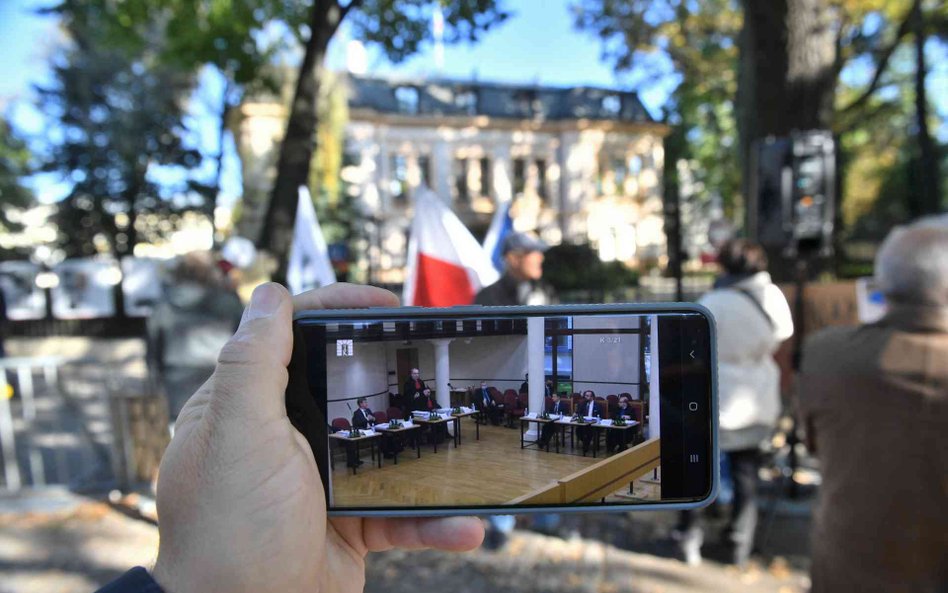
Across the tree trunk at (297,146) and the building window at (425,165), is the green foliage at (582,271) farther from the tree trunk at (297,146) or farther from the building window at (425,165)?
the building window at (425,165)

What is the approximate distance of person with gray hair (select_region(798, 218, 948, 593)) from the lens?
6.37 ft

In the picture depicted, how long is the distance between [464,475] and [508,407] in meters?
0.18

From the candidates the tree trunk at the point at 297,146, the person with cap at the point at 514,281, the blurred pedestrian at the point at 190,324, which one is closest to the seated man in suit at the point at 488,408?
the person with cap at the point at 514,281

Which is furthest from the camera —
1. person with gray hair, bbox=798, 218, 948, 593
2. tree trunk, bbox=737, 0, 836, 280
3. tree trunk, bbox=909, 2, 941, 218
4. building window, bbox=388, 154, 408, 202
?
building window, bbox=388, 154, 408, 202

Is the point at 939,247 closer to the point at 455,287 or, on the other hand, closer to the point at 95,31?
the point at 455,287

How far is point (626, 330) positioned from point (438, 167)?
31218 mm

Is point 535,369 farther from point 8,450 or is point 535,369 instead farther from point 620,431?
point 8,450

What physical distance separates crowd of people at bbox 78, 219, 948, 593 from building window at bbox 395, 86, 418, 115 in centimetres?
3052

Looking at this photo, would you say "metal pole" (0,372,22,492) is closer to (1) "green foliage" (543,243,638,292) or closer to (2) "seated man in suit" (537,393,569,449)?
(2) "seated man in suit" (537,393,569,449)

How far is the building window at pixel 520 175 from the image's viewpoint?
32438 mm

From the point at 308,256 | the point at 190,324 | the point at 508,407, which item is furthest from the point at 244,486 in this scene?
the point at 308,256

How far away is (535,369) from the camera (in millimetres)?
1257

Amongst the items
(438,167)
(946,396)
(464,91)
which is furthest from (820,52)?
(464,91)

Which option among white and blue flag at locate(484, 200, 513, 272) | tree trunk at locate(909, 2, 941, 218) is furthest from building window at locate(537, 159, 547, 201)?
white and blue flag at locate(484, 200, 513, 272)
